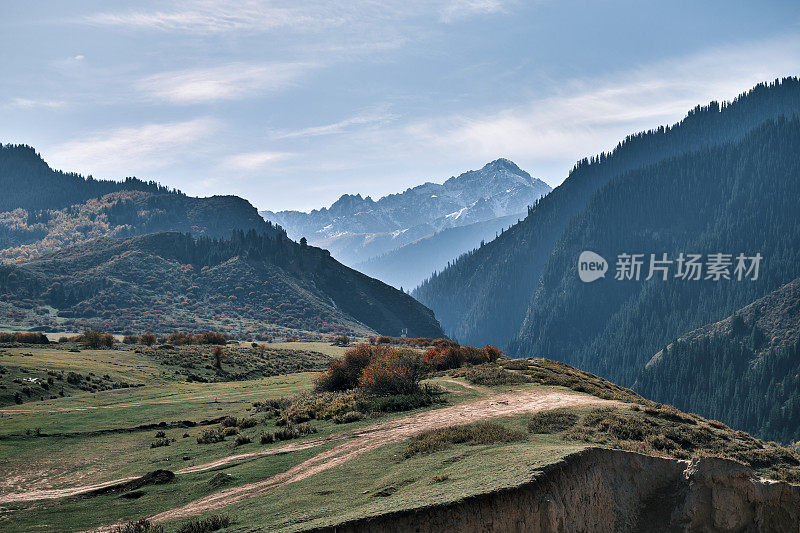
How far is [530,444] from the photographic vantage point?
84.5 ft

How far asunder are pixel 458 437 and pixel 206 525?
39.6ft

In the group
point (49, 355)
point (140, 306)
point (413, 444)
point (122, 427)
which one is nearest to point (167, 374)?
point (49, 355)

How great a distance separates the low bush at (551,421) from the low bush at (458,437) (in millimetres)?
1394

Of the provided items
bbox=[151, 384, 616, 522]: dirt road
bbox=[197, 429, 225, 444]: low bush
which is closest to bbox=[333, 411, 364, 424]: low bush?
→ bbox=[151, 384, 616, 522]: dirt road

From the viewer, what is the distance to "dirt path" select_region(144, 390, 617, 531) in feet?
77.6

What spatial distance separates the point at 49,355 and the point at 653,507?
240ft

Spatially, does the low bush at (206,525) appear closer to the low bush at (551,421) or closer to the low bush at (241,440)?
the low bush at (241,440)

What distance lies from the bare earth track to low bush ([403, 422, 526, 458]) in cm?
191

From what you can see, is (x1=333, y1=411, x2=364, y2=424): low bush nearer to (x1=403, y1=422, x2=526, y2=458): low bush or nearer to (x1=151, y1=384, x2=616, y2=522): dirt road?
(x1=151, y1=384, x2=616, y2=522): dirt road

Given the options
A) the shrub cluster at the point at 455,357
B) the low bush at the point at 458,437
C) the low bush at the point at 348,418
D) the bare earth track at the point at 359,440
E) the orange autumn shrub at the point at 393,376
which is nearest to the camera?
the bare earth track at the point at 359,440

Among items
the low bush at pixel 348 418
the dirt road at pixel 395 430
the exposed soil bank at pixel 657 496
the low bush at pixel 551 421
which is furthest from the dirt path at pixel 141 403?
the exposed soil bank at pixel 657 496

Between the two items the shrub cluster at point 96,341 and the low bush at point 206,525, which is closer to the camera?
the low bush at point 206,525

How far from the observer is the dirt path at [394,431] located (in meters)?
23.6

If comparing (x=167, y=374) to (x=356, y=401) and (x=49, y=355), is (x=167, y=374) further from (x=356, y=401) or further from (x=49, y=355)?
(x=356, y=401)
